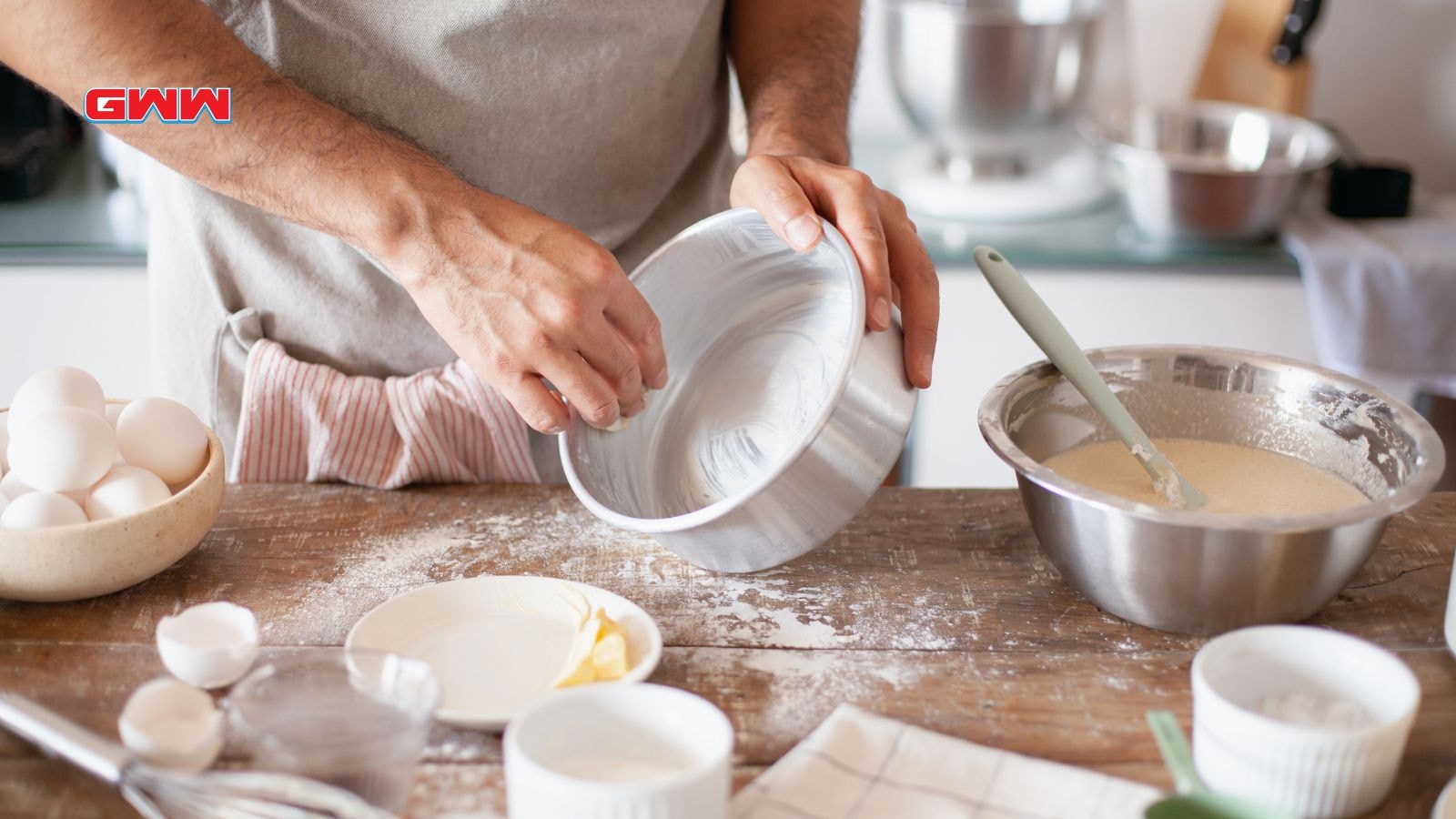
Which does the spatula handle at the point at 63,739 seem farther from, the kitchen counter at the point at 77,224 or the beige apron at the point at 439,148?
the kitchen counter at the point at 77,224

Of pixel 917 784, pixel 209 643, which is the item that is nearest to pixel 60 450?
pixel 209 643

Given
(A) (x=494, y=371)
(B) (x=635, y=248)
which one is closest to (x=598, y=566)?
(A) (x=494, y=371)

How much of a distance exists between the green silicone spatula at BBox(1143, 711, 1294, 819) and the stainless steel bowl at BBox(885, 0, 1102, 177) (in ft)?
5.06

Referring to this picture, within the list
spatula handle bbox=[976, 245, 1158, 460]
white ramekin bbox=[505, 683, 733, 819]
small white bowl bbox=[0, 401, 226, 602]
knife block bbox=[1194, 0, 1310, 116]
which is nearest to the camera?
white ramekin bbox=[505, 683, 733, 819]

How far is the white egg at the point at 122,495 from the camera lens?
1.00 metres

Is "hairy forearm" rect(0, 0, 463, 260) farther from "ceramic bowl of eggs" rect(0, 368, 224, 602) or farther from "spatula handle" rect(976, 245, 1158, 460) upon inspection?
"spatula handle" rect(976, 245, 1158, 460)

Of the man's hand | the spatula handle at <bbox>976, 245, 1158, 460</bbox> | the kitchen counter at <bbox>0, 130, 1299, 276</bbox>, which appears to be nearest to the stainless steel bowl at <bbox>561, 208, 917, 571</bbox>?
the man's hand

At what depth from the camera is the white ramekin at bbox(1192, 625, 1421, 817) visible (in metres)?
0.75

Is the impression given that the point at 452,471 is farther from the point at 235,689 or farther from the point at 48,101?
the point at 48,101

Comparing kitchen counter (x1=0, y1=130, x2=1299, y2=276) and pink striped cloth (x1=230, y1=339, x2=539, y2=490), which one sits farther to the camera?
kitchen counter (x1=0, y1=130, x2=1299, y2=276)

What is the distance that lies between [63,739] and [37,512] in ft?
0.79

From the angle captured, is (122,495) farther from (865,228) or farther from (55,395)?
(865,228)

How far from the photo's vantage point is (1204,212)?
207cm

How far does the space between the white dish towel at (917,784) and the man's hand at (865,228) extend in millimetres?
301
